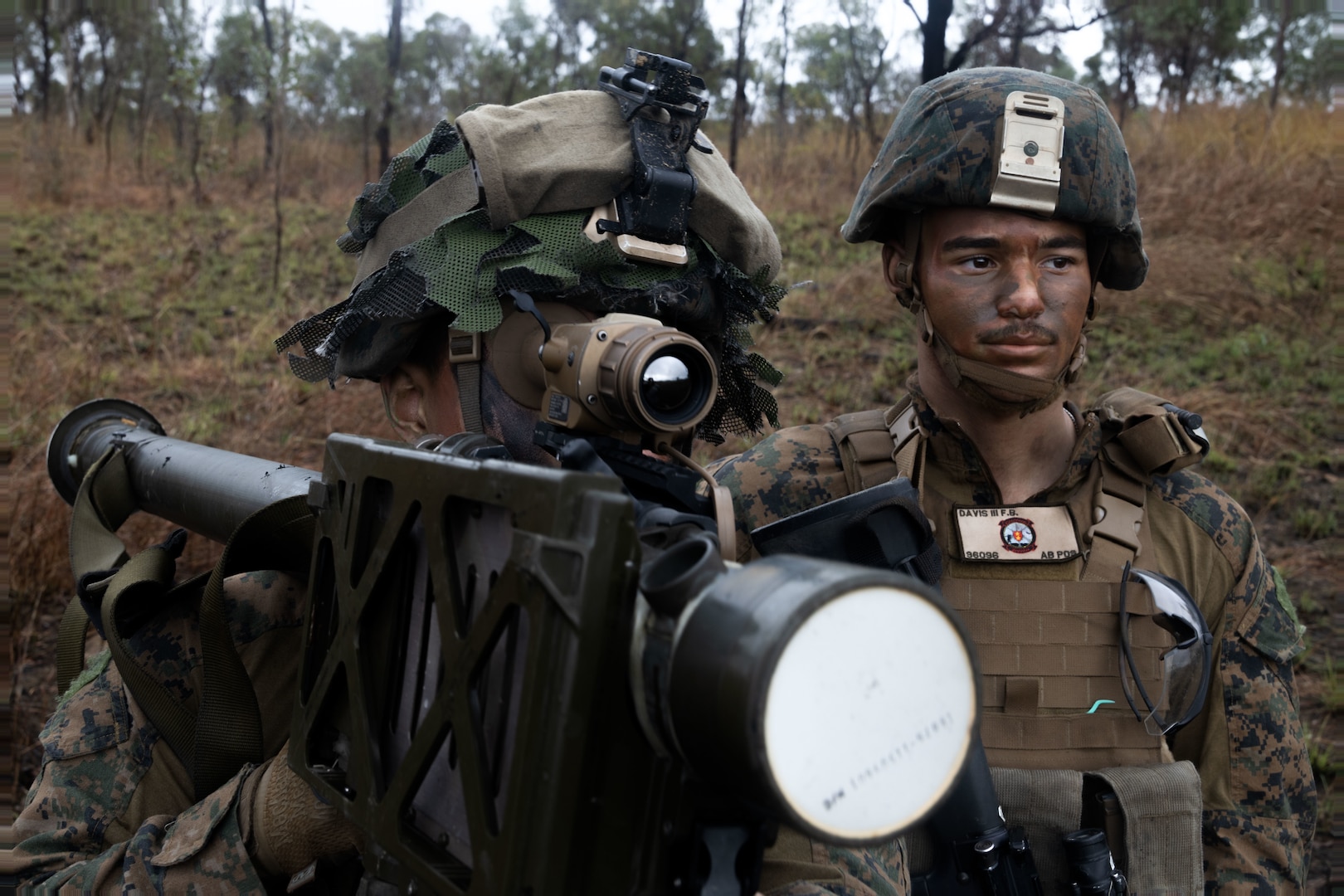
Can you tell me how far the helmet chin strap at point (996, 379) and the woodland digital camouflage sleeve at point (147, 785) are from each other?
163 centimetres

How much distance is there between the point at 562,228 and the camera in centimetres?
194

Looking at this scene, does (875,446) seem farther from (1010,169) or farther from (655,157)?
(655,157)

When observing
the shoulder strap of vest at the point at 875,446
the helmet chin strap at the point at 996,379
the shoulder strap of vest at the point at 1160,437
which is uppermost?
the helmet chin strap at the point at 996,379

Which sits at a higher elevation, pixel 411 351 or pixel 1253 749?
pixel 411 351

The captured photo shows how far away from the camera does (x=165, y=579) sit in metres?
1.95

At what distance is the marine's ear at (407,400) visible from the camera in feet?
6.84

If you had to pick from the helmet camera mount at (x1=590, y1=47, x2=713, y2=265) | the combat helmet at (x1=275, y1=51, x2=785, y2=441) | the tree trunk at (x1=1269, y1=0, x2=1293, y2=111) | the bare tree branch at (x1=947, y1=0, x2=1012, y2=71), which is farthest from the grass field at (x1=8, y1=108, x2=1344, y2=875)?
the helmet camera mount at (x1=590, y1=47, x2=713, y2=265)

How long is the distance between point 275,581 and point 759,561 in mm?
1341

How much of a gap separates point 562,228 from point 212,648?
0.93 metres

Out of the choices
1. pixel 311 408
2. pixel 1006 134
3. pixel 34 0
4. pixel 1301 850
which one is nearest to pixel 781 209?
pixel 311 408

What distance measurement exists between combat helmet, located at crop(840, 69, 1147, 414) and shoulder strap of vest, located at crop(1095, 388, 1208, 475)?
20 cm

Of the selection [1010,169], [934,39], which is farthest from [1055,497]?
[934,39]

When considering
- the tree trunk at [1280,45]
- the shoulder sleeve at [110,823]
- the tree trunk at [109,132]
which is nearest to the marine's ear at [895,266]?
the shoulder sleeve at [110,823]

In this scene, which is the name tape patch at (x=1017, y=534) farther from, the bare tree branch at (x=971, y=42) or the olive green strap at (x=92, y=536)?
the bare tree branch at (x=971, y=42)
